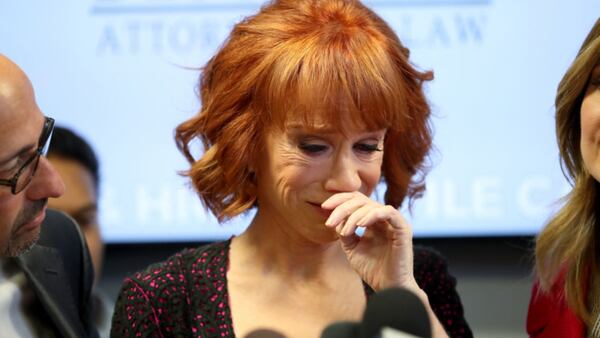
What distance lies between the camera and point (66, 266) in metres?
2.25

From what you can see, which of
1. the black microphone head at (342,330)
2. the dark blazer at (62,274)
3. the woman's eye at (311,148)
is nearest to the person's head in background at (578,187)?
the woman's eye at (311,148)

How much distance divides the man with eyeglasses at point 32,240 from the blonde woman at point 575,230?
101 cm

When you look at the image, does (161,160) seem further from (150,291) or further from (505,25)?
(150,291)

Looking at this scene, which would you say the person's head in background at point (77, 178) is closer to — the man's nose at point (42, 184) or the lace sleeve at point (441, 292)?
the man's nose at point (42, 184)

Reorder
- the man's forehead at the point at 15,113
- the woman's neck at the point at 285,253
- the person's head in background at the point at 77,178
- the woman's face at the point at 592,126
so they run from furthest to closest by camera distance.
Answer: the person's head in background at the point at 77,178
the woman's neck at the point at 285,253
the woman's face at the point at 592,126
the man's forehead at the point at 15,113

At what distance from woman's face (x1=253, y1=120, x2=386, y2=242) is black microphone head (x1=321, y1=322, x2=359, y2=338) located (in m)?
0.57

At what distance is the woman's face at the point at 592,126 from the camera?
77.4 inches

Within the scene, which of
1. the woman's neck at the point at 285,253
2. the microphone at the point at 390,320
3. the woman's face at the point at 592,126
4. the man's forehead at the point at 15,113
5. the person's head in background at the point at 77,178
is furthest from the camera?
the person's head in background at the point at 77,178

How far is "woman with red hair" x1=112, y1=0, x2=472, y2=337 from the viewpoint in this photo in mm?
1910

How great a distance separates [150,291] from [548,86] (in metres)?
2.14

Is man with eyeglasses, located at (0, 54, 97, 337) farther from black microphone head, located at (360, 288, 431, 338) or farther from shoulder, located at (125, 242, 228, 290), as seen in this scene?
black microphone head, located at (360, 288, 431, 338)

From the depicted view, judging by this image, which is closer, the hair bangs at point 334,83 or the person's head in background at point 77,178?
the hair bangs at point 334,83

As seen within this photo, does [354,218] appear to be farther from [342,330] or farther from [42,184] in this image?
[42,184]

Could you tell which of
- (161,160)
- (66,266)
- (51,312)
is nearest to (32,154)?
(51,312)
